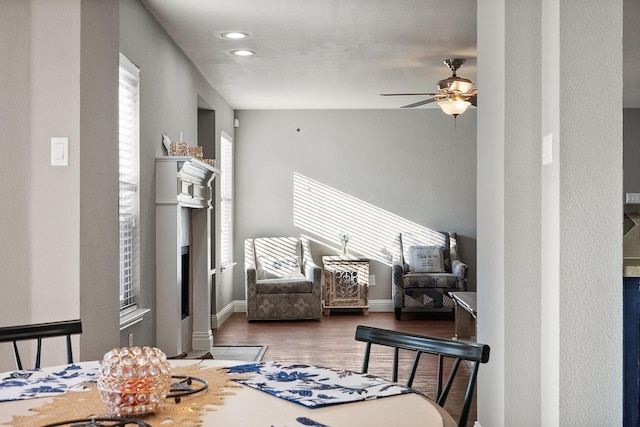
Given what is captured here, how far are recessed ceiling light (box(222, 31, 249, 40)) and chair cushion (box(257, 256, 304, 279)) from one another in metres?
3.81

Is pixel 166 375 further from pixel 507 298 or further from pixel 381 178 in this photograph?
pixel 381 178

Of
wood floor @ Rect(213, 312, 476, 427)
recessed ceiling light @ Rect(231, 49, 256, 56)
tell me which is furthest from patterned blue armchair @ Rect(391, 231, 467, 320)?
recessed ceiling light @ Rect(231, 49, 256, 56)

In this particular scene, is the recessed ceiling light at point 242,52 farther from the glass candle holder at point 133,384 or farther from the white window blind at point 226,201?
the glass candle holder at point 133,384

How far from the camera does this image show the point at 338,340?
7145 millimetres

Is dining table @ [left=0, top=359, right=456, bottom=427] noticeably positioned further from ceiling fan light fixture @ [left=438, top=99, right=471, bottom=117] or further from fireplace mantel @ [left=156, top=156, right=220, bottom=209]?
ceiling fan light fixture @ [left=438, top=99, right=471, bottom=117]

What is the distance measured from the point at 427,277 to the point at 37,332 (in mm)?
6869

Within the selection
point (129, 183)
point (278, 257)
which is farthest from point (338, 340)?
point (129, 183)

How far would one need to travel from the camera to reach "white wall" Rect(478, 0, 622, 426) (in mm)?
2688

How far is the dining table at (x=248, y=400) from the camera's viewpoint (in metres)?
1.44

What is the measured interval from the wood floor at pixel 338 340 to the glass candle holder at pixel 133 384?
9.72 ft

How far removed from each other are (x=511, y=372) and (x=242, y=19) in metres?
3.22

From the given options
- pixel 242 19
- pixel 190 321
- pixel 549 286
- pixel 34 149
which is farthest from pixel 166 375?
pixel 190 321

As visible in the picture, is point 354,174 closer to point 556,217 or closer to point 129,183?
point 129,183

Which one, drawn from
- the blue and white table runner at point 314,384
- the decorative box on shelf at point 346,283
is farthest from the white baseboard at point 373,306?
the blue and white table runner at point 314,384
